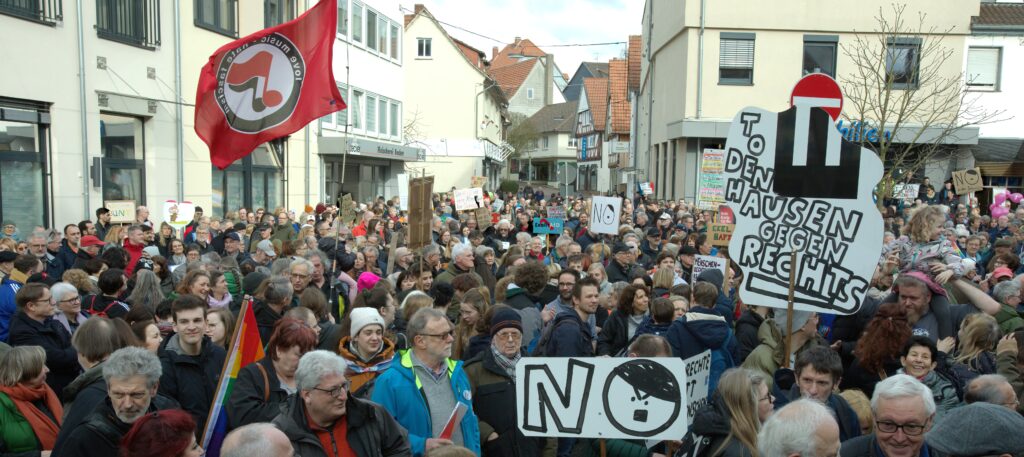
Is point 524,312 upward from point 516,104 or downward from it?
downward

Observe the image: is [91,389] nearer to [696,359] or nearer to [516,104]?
[696,359]

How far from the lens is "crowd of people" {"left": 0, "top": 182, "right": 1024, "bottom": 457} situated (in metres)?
3.83

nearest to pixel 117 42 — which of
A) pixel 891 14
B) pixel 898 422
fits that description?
pixel 898 422

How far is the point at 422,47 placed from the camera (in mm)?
51438

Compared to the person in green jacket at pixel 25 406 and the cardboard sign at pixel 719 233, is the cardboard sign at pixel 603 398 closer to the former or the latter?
the person in green jacket at pixel 25 406

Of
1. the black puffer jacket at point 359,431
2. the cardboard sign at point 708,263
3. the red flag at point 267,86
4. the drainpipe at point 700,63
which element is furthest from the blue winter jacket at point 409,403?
the drainpipe at point 700,63

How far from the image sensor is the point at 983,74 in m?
29.3

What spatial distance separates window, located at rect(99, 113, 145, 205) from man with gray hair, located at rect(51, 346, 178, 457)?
563 inches

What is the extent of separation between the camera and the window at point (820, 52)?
1141 inches

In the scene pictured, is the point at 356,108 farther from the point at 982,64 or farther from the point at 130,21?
the point at 982,64

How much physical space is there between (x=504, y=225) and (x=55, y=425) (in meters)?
11.8

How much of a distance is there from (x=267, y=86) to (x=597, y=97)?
221 feet

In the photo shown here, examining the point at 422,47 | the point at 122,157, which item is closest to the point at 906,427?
the point at 122,157

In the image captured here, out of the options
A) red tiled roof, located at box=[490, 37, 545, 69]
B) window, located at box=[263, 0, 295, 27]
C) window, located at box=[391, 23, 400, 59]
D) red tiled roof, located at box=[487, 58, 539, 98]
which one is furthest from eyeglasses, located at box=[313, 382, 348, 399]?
red tiled roof, located at box=[490, 37, 545, 69]
